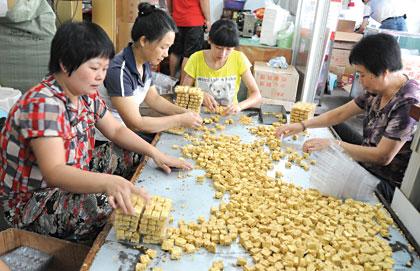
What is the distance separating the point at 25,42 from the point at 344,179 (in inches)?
142

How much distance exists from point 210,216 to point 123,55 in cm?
136

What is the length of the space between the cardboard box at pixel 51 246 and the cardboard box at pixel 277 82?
376 cm

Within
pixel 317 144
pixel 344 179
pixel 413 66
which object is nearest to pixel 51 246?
pixel 344 179

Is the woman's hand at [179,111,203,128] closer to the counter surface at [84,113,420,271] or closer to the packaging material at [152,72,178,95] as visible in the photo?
the counter surface at [84,113,420,271]

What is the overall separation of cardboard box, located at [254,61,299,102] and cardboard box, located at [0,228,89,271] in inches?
148

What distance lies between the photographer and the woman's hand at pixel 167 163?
1.97m

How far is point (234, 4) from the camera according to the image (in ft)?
21.9

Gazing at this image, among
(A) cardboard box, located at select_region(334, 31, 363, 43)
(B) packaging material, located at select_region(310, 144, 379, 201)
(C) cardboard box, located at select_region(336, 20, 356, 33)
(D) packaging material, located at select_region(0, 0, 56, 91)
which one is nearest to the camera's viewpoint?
(B) packaging material, located at select_region(310, 144, 379, 201)

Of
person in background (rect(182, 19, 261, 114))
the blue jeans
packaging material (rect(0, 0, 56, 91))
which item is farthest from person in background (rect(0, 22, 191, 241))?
the blue jeans

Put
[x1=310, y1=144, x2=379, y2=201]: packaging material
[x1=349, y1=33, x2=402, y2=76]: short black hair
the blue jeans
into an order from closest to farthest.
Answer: [x1=310, y1=144, x2=379, y2=201]: packaging material → [x1=349, y1=33, x2=402, y2=76]: short black hair → the blue jeans

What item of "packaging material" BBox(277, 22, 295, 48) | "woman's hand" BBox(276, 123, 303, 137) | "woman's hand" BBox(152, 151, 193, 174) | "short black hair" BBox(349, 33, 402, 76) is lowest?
"woman's hand" BBox(152, 151, 193, 174)

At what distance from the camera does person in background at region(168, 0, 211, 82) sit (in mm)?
5395

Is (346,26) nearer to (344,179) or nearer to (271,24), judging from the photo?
(271,24)

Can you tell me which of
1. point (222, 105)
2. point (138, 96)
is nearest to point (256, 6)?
point (222, 105)
